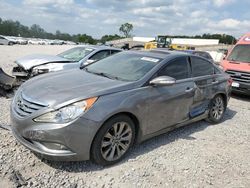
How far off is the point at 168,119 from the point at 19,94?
93.2 inches

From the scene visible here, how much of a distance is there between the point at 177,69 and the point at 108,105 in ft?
6.12

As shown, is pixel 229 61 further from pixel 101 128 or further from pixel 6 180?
pixel 6 180

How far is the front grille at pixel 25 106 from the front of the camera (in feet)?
11.1

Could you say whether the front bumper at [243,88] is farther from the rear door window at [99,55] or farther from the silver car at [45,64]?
the silver car at [45,64]

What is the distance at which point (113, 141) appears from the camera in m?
3.76

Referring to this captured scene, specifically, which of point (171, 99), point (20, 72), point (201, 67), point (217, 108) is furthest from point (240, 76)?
point (20, 72)

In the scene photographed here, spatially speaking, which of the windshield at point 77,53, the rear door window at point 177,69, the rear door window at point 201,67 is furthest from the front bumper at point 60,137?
the windshield at point 77,53

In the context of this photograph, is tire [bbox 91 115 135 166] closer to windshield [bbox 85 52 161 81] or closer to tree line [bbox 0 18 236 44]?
windshield [bbox 85 52 161 81]

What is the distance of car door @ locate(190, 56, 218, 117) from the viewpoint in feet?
17.1

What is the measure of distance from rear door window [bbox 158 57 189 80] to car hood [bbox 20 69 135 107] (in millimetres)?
869

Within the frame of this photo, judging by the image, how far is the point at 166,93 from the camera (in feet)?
14.5

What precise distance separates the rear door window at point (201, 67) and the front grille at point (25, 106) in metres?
3.05

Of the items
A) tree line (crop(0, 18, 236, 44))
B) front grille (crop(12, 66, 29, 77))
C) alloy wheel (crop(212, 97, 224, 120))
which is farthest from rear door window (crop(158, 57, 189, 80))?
tree line (crop(0, 18, 236, 44))

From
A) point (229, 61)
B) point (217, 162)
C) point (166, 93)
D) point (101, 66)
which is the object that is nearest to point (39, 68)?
point (101, 66)
